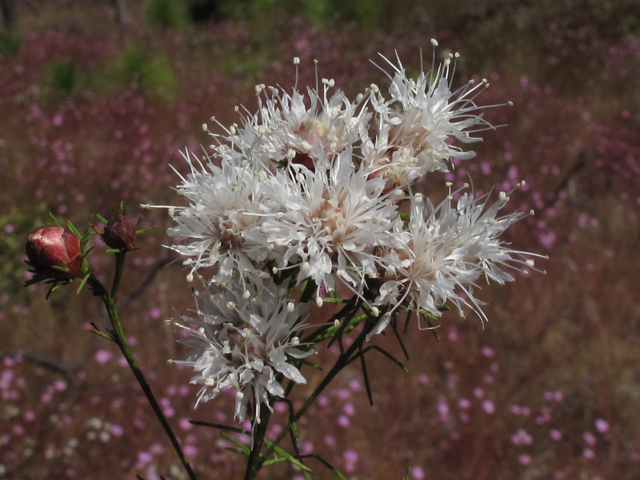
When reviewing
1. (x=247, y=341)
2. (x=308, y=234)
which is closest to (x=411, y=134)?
(x=308, y=234)

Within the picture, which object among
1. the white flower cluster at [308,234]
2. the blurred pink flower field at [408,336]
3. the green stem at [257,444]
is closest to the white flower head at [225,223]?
the white flower cluster at [308,234]

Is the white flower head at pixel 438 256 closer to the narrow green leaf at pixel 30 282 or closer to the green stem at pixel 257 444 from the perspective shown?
the green stem at pixel 257 444

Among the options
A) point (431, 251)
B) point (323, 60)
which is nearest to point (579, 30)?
point (323, 60)

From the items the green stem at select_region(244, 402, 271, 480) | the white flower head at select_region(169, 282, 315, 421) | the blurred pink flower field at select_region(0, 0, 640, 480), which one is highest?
the white flower head at select_region(169, 282, 315, 421)

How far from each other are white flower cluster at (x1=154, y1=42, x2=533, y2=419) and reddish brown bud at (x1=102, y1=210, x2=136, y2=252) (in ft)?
0.33

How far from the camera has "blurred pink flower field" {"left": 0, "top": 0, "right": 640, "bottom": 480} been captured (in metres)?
3.54

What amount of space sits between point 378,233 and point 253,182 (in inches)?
12.3

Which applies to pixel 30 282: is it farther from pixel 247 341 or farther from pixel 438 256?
pixel 438 256

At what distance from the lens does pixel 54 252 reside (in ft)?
3.36

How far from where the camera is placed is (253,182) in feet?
3.60

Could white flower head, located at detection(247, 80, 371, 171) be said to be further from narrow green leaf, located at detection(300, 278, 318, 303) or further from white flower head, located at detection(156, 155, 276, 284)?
narrow green leaf, located at detection(300, 278, 318, 303)

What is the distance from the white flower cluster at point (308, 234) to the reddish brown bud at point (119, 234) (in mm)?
100

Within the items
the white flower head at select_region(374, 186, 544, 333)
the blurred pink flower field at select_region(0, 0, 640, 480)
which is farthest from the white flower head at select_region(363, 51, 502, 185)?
the blurred pink flower field at select_region(0, 0, 640, 480)

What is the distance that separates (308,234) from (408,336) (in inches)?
140
